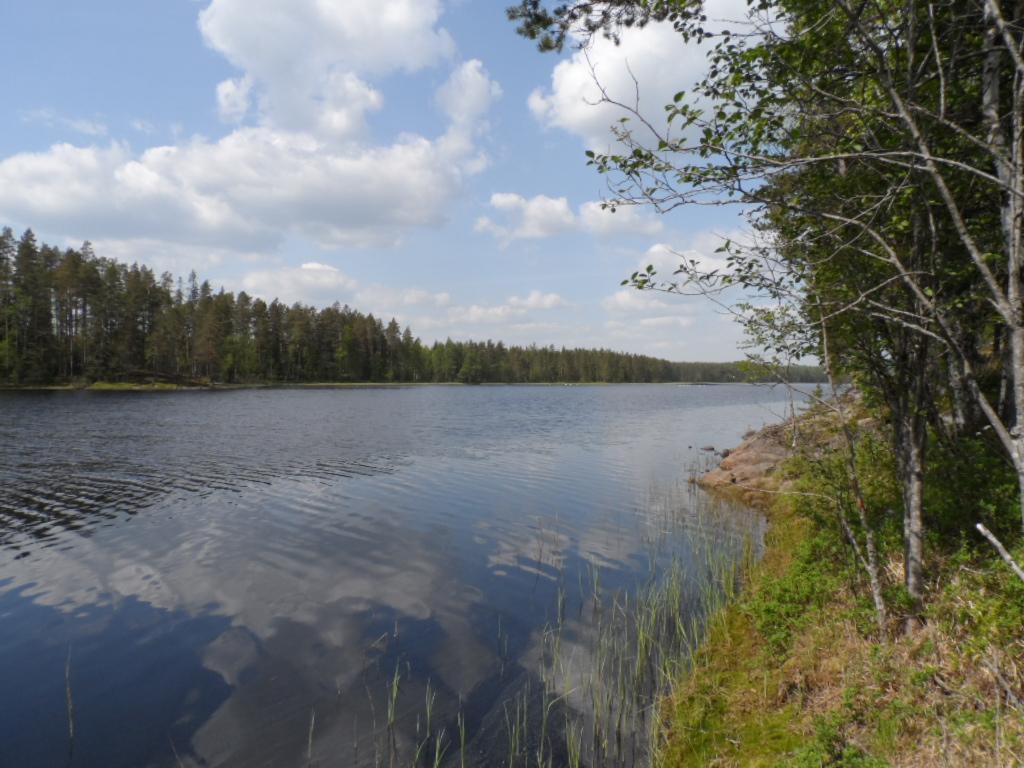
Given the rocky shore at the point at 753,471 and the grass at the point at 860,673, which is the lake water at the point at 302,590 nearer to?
the rocky shore at the point at 753,471

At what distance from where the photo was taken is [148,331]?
10406cm

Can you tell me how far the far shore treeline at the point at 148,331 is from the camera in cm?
8375

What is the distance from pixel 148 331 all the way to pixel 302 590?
116 m

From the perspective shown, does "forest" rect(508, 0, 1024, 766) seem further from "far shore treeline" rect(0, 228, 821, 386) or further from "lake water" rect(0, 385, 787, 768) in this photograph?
"far shore treeline" rect(0, 228, 821, 386)

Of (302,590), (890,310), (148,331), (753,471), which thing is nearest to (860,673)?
(890,310)

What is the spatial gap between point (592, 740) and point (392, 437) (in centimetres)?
3353

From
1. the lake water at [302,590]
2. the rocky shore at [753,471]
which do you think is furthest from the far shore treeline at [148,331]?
the rocky shore at [753,471]

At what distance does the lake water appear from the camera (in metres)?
7.80

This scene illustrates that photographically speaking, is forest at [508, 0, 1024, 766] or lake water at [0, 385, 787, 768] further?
lake water at [0, 385, 787, 768]

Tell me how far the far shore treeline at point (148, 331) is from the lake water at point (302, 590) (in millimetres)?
74517

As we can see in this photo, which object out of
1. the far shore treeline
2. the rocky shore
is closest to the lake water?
the rocky shore

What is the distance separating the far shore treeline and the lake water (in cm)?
7452

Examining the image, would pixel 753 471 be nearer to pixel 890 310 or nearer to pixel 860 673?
pixel 860 673

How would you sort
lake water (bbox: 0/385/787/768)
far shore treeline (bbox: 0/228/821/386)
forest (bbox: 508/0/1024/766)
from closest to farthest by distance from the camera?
forest (bbox: 508/0/1024/766) → lake water (bbox: 0/385/787/768) → far shore treeline (bbox: 0/228/821/386)
